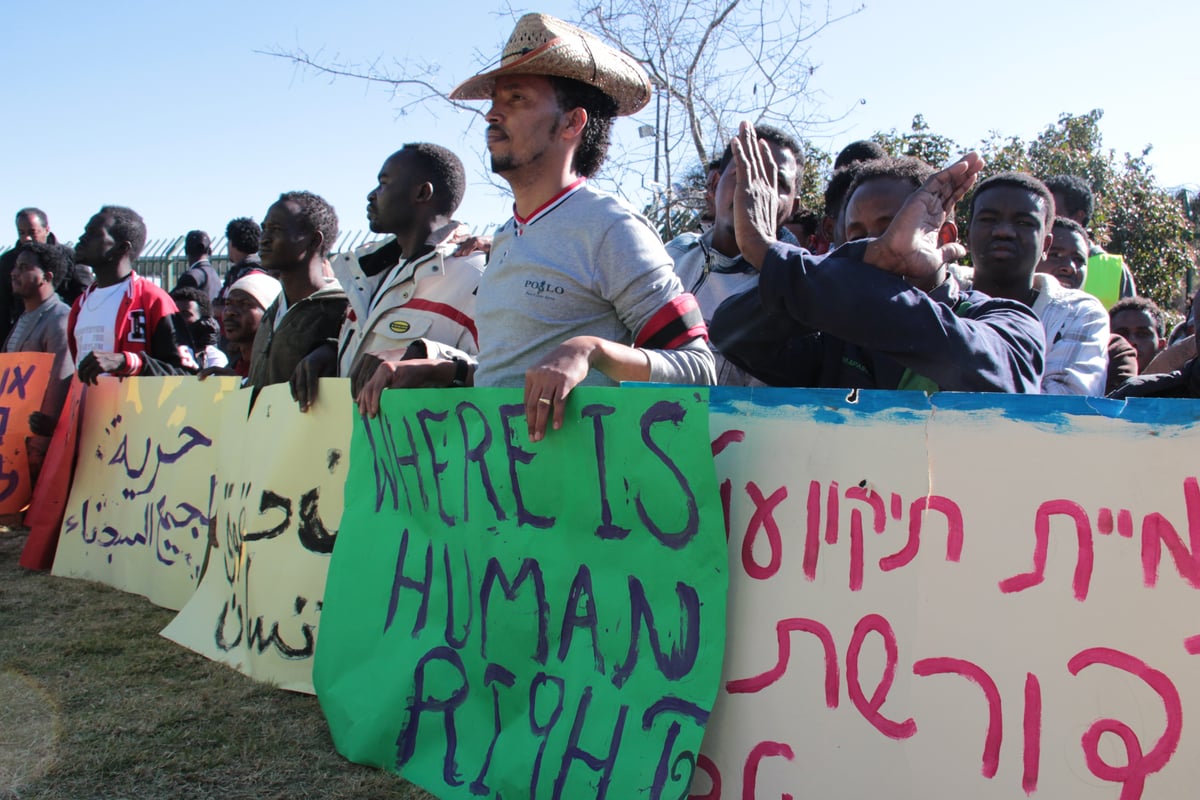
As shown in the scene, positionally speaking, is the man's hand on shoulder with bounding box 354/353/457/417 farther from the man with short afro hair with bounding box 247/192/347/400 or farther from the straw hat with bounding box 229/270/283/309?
the straw hat with bounding box 229/270/283/309

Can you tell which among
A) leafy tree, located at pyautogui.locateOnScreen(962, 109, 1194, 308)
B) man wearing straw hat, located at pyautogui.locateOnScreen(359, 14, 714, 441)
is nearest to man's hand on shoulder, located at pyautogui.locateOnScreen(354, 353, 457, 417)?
man wearing straw hat, located at pyautogui.locateOnScreen(359, 14, 714, 441)

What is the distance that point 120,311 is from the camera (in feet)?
20.3

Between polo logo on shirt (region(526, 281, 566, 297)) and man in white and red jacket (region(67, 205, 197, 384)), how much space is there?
12.9ft

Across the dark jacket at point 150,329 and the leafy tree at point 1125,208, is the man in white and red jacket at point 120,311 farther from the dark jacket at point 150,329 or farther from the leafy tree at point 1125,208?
the leafy tree at point 1125,208

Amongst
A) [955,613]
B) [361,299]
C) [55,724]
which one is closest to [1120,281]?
[361,299]

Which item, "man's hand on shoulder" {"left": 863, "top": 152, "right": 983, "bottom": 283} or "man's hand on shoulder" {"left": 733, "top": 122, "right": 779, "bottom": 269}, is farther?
→ "man's hand on shoulder" {"left": 733, "top": 122, "right": 779, "bottom": 269}

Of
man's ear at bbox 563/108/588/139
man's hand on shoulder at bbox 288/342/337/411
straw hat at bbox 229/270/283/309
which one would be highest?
man's ear at bbox 563/108/588/139

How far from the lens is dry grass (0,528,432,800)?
2797mm

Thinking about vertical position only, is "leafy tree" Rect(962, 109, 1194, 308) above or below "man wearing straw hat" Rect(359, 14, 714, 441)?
above

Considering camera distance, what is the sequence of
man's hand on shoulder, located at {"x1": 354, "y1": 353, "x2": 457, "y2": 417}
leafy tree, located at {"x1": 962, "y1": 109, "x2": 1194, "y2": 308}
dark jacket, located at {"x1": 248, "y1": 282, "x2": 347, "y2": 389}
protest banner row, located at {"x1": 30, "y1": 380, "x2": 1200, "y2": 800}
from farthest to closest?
leafy tree, located at {"x1": 962, "y1": 109, "x2": 1194, "y2": 308}, dark jacket, located at {"x1": 248, "y1": 282, "x2": 347, "y2": 389}, man's hand on shoulder, located at {"x1": 354, "y1": 353, "x2": 457, "y2": 417}, protest banner row, located at {"x1": 30, "y1": 380, "x2": 1200, "y2": 800}

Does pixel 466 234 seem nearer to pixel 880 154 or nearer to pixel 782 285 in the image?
pixel 782 285

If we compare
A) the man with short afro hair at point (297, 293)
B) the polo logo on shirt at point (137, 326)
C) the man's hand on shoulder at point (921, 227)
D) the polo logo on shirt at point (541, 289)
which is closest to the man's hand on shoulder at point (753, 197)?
the man's hand on shoulder at point (921, 227)

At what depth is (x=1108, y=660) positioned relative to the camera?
178cm

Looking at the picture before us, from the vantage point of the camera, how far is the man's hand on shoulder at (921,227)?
2211 mm
